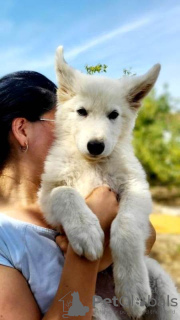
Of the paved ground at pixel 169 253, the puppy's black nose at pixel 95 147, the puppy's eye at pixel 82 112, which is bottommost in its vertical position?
the paved ground at pixel 169 253

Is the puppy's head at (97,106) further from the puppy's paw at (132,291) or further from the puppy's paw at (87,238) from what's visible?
the puppy's paw at (132,291)

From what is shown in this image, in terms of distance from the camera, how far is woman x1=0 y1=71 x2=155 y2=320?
232 centimetres

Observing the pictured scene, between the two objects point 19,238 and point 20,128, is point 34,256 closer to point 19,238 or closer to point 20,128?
point 19,238

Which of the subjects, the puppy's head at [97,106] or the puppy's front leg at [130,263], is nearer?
the puppy's front leg at [130,263]

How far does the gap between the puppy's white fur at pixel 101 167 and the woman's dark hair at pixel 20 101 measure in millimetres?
177

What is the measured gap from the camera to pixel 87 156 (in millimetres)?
2607

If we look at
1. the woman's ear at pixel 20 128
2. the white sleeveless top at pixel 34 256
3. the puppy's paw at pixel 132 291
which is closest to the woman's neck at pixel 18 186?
the woman's ear at pixel 20 128

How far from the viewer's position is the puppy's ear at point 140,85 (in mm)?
2727

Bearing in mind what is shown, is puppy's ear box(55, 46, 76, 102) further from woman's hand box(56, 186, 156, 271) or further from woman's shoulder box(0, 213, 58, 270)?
woman's shoulder box(0, 213, 58, 270)

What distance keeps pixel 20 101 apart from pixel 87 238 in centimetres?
99

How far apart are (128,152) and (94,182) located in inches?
10.4

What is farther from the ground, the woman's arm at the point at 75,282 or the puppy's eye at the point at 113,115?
the puppy's eye at the point at 113,115

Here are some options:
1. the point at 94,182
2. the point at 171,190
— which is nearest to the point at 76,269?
the point at 94,182

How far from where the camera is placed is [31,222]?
2676mm
